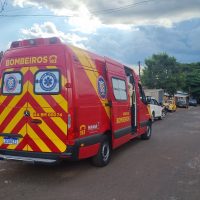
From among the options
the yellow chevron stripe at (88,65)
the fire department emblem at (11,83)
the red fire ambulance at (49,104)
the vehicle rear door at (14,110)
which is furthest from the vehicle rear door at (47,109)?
the yellow chevron stripe at (88,65)

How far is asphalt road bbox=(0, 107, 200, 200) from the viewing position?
577cm

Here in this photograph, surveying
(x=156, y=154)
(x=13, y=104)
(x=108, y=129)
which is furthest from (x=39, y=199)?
(x=156, y=154)

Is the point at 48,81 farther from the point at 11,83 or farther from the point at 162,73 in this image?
the point at 162,73

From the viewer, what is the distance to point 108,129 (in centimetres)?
820

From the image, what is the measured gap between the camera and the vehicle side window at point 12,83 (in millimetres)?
7066

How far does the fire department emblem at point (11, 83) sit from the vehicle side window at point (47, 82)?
53 centimetres

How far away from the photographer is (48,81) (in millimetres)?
6832

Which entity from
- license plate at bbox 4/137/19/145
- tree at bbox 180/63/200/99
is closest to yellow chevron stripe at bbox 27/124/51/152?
license plate at bbox 4/137/19/145

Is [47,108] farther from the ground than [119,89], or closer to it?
closer to it

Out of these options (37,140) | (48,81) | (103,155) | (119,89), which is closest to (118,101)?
(119,89)

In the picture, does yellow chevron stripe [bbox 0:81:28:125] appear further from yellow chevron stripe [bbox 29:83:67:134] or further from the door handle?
the door handle

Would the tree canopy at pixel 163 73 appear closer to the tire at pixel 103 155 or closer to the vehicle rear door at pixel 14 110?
the tire at pixel 103 155

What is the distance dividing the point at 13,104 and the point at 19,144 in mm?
850

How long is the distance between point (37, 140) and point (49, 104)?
78cm
